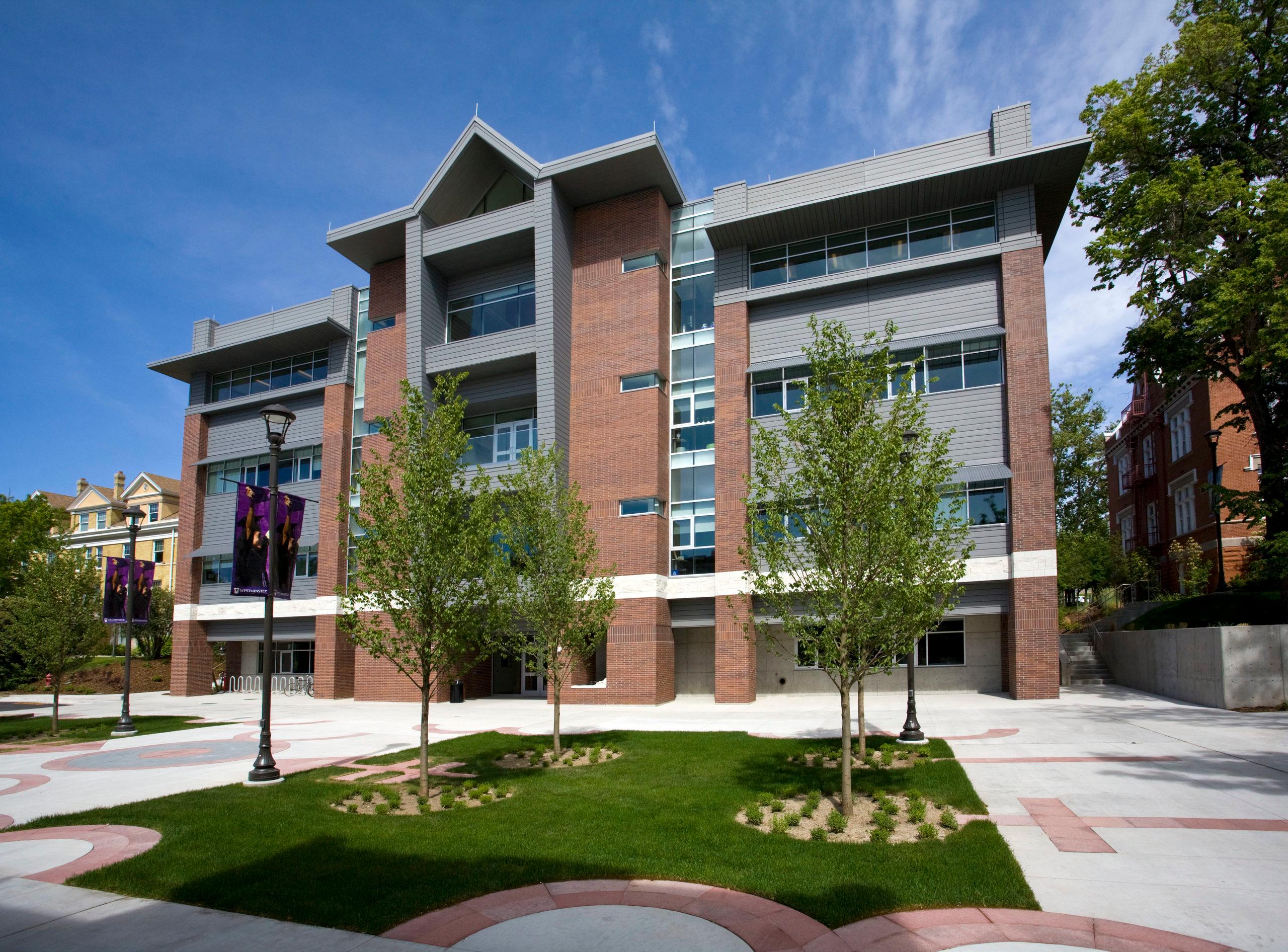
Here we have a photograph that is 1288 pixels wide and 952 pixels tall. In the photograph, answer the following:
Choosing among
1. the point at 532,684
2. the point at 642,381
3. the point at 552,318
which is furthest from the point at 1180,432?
the point at 532,684

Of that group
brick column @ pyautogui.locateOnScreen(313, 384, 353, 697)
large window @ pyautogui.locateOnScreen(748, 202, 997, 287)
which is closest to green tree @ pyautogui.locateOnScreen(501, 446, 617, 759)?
large window @ pyautogui.locateOnScreen(748, 202, 997, 287)

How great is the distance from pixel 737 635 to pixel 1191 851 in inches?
819

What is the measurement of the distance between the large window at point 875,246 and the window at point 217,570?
1197 inches

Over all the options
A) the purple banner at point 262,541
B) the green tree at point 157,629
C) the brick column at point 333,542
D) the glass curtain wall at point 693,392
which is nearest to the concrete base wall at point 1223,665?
the glass curtain wall at point 693,392

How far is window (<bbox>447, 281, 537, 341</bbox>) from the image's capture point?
110 feet

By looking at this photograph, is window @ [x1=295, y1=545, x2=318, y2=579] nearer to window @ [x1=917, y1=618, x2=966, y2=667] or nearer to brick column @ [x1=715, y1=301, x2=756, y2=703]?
brick column @ [x1=715, y1=301, x2=756, y2=703]

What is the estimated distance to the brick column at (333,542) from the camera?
120ft

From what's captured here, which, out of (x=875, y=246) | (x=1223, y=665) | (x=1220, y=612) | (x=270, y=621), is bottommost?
(x=1223, y=665)

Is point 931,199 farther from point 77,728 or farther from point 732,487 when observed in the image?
point 77,728

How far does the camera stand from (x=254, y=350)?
41.2 m

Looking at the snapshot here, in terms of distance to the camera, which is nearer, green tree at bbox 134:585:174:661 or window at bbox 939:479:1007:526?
window at bbox 939:479:1007:526

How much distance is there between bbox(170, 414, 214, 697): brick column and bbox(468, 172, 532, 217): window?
20055 millimetres

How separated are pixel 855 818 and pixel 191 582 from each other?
134ft

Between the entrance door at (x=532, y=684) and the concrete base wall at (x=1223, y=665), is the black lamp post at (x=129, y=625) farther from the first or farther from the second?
the concrete base wall at (x=1223, y=665)
